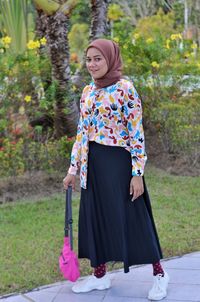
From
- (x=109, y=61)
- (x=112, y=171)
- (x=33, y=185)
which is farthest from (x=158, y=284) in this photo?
(x=33, y=185)

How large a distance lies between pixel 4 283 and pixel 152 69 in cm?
450

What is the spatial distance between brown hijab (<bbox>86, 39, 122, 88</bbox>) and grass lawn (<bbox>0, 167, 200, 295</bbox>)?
5.22 ft

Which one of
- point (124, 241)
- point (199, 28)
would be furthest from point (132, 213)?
point (199, 28)

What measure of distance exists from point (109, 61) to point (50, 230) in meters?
2.35

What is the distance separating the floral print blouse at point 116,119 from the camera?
142 inches

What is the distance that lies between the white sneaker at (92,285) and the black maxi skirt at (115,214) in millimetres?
233

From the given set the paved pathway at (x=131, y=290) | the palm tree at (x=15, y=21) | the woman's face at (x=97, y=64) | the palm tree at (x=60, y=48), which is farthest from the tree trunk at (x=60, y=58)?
the woman's face at (x=97, y=64)

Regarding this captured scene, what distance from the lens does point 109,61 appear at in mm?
3605

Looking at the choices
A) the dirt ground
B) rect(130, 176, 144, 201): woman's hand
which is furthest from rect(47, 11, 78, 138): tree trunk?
rect(130, 176, 144, 201): woman's hand

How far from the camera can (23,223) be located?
18.8 feet

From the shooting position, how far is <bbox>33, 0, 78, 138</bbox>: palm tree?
705 cm

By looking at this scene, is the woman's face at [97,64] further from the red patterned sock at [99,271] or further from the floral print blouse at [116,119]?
the red patterned sock at [99,271]

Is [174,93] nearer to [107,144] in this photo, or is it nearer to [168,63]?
[168,63]

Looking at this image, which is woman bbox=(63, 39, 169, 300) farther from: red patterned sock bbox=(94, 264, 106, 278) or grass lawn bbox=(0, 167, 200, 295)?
grass lawn bbox=(0, 167, 200, 295)
